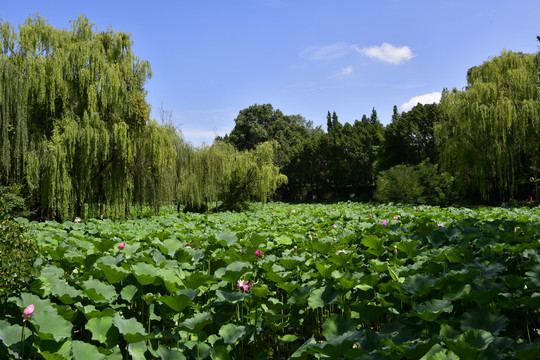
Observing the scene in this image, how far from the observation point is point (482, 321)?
172 centimetres

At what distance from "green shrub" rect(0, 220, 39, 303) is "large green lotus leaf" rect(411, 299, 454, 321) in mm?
2171

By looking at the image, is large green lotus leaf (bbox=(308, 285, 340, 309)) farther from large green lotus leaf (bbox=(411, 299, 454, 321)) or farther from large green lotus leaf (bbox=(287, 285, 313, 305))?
large green lotus leaf (bbox=(411, 299, 454, 321))

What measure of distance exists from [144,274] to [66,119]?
9.11 meters

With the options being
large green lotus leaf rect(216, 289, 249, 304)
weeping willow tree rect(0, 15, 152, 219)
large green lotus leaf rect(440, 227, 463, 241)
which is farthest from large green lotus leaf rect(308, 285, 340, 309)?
weeping willow tree rect(0, 15, 152, 219)

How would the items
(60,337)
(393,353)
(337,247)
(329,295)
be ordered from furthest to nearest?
1. (337,247)
2. (329,295)
3. (60,337)
4. (393,353)

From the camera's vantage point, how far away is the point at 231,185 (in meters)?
17.2

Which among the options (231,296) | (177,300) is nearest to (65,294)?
(177,300)

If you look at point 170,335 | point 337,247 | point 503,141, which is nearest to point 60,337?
point 170,335

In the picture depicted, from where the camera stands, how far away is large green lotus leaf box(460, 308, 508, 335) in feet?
5.49

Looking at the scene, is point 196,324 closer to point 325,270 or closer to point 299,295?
point 299,295

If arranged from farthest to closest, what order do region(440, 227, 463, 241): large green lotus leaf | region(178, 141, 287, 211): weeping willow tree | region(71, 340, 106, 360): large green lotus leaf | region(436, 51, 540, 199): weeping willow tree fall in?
region(178, 141, 287, 211): weeping willow tree
region(436, 51, 540, 199): weeping willow tree
region(440, 227, 463, 241): large green lotus leaf
region(71, 340, 106, 360): large green lotus leaf

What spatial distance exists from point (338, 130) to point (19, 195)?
90.8 ft

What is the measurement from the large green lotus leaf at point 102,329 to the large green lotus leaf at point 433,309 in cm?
154

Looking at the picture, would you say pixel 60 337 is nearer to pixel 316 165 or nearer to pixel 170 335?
pixel 170 335
